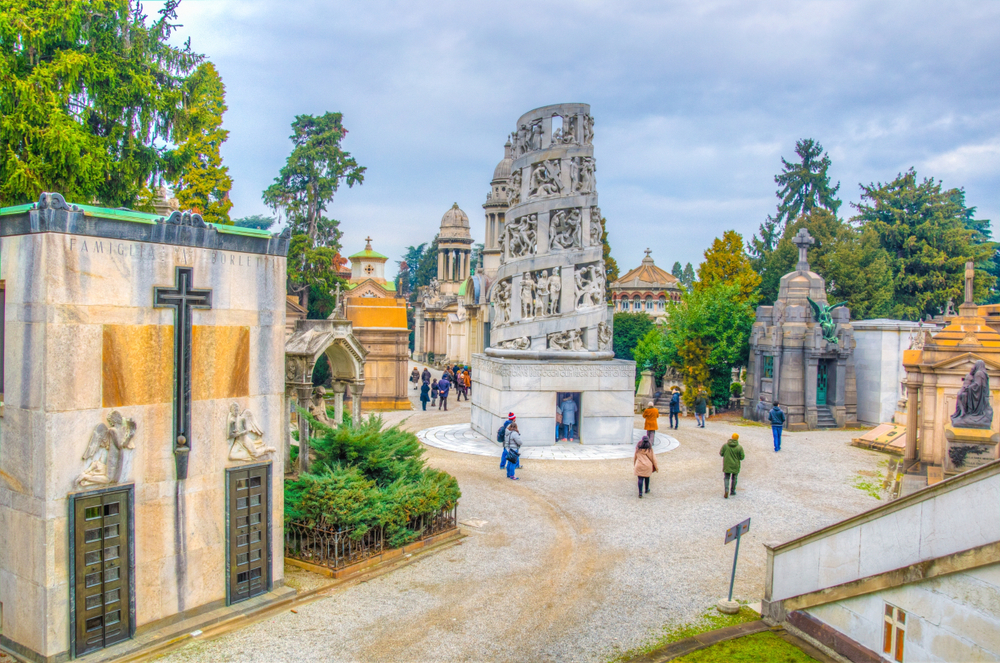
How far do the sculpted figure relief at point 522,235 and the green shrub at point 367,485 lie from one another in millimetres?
→ 10612

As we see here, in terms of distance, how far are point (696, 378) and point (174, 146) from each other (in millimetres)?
21909

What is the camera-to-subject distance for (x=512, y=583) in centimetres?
1049

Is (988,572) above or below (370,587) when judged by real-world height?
above

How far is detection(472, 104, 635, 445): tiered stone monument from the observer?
2073 cm

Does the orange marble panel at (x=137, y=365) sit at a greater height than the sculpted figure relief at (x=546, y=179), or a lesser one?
lesser

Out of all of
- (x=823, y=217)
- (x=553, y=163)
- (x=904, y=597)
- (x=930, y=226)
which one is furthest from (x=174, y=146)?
(x=930, y=226)

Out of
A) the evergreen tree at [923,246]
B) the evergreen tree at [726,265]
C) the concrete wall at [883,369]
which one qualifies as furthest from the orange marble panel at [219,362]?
the evergreen tree at [923,246]

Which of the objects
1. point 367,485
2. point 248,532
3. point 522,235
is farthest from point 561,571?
point 522,235

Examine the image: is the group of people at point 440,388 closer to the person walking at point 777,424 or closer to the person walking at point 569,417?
the person walking at point 569,417

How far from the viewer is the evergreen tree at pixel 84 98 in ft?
53.4

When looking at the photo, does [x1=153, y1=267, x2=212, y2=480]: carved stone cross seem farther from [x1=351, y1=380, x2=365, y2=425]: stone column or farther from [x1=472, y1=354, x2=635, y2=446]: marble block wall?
[x1=472, y1=354, x2=635, y2=446]: marble block wall

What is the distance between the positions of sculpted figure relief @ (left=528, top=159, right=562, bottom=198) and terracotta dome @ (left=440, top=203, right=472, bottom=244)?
5139cm

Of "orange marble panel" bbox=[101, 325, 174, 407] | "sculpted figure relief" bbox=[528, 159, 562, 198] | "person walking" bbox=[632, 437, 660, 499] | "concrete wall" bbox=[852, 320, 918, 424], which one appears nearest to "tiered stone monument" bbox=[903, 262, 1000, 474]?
"person walking" bbox=[632, 437, 660, 499]

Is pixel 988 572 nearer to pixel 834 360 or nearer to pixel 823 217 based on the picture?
pixel 834 360
